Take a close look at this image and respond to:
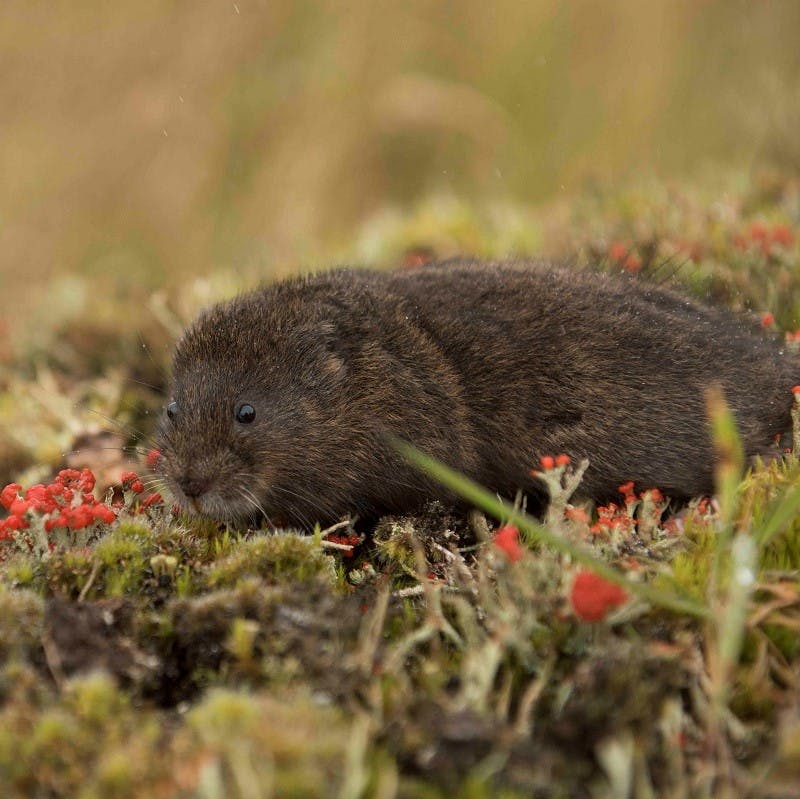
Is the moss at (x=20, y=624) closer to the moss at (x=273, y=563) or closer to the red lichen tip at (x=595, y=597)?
the moss at (x=273, y=563)

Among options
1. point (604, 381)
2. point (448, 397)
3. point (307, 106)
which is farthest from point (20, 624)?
point (307, 106)

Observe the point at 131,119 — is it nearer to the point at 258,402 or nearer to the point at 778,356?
the point at 258,402

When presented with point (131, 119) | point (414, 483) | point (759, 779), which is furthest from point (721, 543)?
point (131, 119)

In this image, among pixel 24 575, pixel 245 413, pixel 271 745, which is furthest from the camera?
pixel 245 413

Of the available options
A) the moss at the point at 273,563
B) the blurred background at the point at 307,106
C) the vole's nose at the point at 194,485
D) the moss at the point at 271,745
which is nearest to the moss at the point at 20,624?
the moss at the point at 273,563

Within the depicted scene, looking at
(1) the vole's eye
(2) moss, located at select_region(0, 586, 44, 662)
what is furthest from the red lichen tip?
(1) the vole's eye

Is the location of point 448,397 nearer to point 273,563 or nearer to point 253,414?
point 253,414
